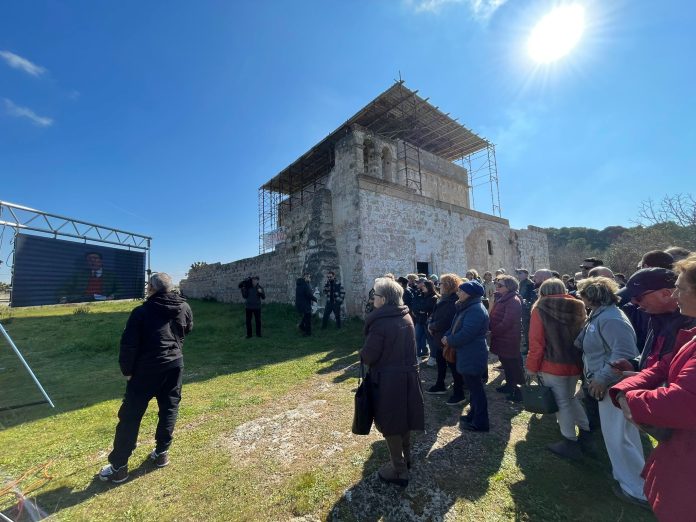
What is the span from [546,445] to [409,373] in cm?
194

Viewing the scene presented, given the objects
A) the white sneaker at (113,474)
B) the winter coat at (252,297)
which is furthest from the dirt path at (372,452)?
the winter coat at (252,297)

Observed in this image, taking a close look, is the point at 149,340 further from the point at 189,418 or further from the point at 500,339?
the point at 500,339

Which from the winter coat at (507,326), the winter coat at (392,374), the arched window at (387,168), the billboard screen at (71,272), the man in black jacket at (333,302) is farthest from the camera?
the arched window at (387,168)

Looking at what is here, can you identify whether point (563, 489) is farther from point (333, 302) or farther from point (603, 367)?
point (333, 302)

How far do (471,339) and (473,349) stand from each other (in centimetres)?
14

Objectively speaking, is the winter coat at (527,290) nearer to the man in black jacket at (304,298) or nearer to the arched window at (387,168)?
the man in black jacket at (304,298)

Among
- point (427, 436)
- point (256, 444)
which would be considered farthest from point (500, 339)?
point (256, 444)

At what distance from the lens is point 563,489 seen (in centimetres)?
260

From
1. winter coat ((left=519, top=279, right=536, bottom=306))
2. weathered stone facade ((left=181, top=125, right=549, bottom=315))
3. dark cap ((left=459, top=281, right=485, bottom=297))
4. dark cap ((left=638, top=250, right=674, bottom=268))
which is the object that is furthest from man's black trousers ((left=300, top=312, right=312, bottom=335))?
dark cap ((left=638, top=250, right=674, bottom=268))

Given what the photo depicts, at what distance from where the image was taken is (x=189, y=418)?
163 inches

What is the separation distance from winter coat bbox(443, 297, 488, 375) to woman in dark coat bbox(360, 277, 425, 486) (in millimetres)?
1102

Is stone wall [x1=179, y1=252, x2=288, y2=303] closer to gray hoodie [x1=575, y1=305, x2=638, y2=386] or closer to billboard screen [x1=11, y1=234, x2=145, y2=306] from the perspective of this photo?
billboard screen [x1=11, y1=234, x2=145, y2=306]

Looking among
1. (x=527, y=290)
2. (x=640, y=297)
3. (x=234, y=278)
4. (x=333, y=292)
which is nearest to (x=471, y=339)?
(x=640, y=297)

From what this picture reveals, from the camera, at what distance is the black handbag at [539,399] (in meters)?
2.94
